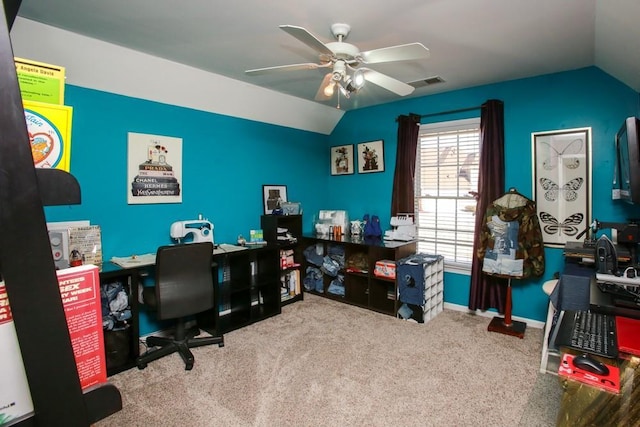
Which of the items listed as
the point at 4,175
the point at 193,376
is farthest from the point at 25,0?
the point at 193,376

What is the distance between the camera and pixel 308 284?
463cm

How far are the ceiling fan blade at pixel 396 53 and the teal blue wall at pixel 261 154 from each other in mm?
2107

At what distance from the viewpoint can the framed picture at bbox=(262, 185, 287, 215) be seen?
4270mm

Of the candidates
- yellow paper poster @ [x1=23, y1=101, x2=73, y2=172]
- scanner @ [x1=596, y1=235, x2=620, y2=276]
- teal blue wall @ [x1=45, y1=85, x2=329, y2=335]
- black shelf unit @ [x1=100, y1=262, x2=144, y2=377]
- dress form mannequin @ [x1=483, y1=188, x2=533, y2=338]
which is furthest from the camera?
dress form mannequin @ [x1=483, y1=188, x2=533, y2=338]

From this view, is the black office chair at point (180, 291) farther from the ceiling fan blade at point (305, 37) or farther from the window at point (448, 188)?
the window at point (448, 188)

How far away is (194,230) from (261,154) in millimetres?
1367

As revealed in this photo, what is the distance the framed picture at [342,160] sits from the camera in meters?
4.89

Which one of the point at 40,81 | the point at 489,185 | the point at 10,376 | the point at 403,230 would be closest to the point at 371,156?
the point at 403,230

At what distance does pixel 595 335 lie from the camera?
4.06 feet

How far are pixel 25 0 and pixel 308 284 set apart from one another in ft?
12.5

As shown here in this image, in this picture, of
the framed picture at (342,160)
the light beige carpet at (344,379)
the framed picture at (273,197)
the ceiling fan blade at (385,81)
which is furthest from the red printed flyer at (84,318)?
the framed picture at (342,160)

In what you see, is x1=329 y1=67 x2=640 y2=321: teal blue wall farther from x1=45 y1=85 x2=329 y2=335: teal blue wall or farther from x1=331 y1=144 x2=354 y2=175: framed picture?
x1=45 y1=85 x2=329 y2=335: teal blue wall

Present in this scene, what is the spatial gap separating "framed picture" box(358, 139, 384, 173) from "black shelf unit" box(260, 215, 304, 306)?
1.20 metres

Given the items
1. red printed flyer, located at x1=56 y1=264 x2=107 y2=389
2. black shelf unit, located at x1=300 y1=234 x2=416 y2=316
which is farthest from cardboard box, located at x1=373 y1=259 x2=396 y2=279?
red printed flyer, located at x1=56 y1=264 x2=107 y2=389
